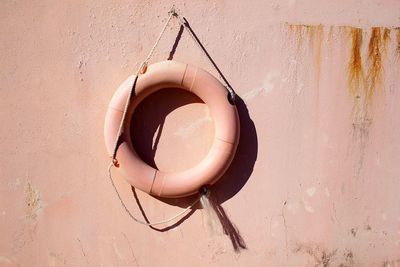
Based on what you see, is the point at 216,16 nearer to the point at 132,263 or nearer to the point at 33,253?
the point at 132,263

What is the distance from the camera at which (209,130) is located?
1857 millimetres

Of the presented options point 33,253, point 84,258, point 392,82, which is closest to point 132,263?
point 84,258

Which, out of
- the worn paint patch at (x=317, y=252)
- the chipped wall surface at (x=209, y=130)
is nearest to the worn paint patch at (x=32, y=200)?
the chipped wall surface at (x=209, y=130)

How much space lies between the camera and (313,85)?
1923 mm

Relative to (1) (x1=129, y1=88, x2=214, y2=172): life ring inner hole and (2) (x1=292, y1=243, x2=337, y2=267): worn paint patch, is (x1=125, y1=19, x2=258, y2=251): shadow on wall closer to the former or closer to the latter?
(1) (x1=129, y1=88, x2=214, y2=172): life ring inner hole

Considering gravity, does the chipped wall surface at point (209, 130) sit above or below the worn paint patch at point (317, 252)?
above

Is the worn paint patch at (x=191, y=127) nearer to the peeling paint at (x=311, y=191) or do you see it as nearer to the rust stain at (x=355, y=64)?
the peeling paint at (x=311, y=191)

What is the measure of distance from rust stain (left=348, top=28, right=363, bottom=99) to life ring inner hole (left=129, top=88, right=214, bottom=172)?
732mm

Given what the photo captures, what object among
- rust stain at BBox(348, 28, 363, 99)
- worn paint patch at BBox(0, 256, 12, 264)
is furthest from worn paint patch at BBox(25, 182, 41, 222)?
rust stain at BBox(348, 28, 363, 99)

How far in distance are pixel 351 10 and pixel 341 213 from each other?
39.7 inches

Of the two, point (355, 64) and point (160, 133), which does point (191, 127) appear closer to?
point (160, 133)

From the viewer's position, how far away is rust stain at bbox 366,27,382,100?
1943 mm

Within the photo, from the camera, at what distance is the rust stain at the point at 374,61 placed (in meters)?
1.94

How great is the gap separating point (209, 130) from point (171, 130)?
0.18 m
